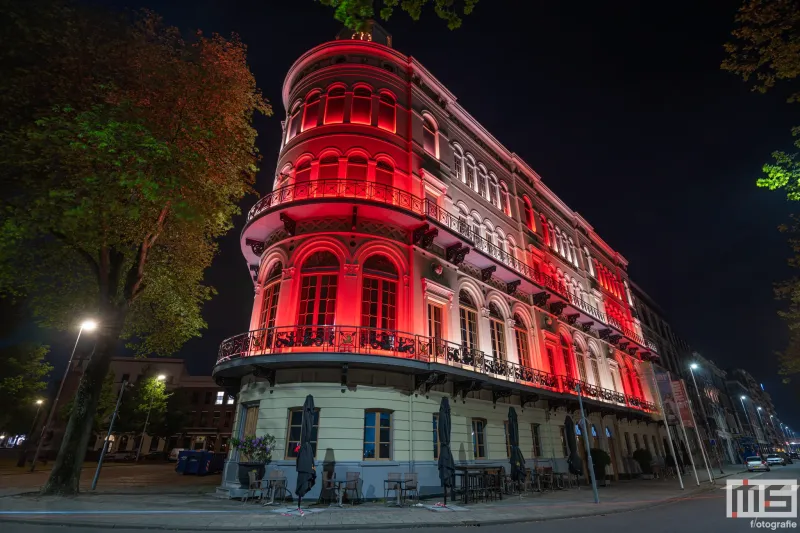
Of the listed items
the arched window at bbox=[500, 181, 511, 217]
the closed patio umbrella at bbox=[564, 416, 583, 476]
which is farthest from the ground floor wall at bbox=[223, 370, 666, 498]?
the arched window at bbox=[500, 181, 511, 217]

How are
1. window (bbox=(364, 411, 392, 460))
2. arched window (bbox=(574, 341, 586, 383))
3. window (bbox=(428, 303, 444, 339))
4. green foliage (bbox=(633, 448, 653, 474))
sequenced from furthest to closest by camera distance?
green foliage (bbox=(633, 448, 653, 474)) → arched window (bbox=(574, 341, 586, 383)) → window (bbox=(428, 303, 444, 339)) → window (bbox=(364, 411, 392, 460))

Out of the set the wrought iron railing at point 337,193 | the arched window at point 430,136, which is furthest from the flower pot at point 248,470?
the arched window at point 430,136

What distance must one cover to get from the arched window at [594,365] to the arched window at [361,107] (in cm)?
2112

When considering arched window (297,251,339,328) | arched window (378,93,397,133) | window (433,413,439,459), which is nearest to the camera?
window (433,413,439,459)

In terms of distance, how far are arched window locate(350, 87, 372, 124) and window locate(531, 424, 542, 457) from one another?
17.0m

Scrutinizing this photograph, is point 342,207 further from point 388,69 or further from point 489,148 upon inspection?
point 489,148

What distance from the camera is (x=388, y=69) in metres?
20.7

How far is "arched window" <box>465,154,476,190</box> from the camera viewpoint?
22.7 meters

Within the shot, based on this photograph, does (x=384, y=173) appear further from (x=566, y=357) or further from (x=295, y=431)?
(x=566, y=357)

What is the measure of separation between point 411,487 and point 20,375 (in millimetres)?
34921

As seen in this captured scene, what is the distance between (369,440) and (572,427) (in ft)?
35.4

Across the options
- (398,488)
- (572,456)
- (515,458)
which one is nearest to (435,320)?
(515,458)

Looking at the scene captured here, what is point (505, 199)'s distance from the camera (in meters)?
25.2

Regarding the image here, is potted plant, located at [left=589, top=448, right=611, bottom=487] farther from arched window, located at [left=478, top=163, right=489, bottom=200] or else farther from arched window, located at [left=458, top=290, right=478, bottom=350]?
arched window, located at [left=478, top=163, right=489, bottom=200]
